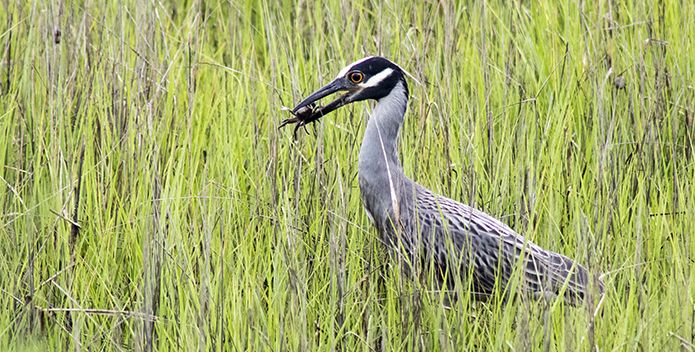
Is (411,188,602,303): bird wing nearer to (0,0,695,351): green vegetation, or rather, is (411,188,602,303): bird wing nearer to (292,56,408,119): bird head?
(0,0,695,351): green vegetation

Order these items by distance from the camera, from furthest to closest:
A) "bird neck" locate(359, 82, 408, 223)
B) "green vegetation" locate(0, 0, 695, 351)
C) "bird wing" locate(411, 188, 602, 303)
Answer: "bird neck" locate(359, 82, 408, 223) < "bird wing" locate(411, 188, 602, 303) < "green vegetation" locate(0, 0, 695, 351)

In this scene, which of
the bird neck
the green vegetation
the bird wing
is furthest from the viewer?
the bird neck

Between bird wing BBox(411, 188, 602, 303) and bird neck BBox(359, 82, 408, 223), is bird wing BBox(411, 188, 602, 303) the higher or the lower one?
the lower one

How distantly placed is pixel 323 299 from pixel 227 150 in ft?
2.88

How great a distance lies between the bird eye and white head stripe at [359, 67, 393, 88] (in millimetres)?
21

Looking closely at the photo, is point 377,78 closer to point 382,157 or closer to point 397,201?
point 382,157

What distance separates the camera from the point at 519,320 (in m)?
3.13

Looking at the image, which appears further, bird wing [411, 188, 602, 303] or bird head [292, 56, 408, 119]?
bird head [292, 56, 408, 119]

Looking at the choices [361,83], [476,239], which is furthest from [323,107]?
[476,239]

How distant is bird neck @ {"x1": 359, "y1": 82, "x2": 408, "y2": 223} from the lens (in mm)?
4113

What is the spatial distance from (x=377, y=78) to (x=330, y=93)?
0.56 feet

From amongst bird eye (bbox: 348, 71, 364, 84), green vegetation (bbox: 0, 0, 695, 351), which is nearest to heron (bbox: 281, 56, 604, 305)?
bird eye (bbox: 348, 71, 364, 84)

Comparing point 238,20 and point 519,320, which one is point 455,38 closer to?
point 238,20

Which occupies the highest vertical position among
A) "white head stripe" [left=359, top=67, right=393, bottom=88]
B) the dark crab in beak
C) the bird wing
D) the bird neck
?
"white head stripe" [left=359, top=67, right=393, bottom=88]
